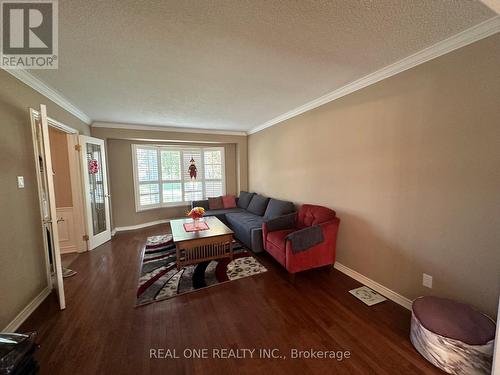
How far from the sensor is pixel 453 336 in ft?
4.51

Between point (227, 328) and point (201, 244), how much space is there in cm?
125

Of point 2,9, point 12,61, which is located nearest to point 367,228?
Answer: point 2,9

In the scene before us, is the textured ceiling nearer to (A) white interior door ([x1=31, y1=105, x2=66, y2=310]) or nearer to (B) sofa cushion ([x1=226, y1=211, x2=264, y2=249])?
(A) white interior door ([x1=31, y1=105, x2=66, y2=310])

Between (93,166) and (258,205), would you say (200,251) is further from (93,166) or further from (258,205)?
(93,166)

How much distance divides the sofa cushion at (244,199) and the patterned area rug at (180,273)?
1.69 metres

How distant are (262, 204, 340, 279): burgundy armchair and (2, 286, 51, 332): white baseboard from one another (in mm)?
2668

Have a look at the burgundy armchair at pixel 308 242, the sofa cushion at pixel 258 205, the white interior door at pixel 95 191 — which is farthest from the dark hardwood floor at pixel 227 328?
the sofa cushion at pixel 258 205

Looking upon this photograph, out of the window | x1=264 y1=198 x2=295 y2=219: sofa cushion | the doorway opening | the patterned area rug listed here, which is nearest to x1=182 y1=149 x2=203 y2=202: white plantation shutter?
the window

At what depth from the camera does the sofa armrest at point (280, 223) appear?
3064 mm

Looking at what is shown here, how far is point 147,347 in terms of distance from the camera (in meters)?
1.62

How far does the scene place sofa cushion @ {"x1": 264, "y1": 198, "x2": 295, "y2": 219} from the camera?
363 centimetres

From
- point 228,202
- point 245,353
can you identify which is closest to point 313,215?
point 245,353

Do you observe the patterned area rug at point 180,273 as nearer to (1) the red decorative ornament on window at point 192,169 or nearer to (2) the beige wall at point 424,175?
(2) the beige wall at point 424,175

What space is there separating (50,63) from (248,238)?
3.24 meters
